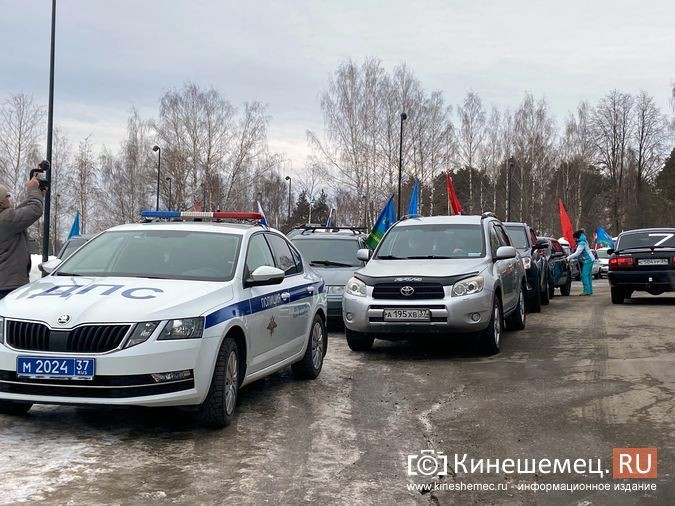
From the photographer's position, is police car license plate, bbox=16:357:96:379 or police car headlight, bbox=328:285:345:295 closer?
police car license plate, bbox=16:357:96:379

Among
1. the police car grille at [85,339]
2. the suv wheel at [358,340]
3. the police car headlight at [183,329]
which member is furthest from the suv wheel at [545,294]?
the police car grille at [85,339]

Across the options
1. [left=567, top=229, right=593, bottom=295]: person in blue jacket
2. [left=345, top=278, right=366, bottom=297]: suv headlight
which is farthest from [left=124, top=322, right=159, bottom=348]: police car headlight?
[left=567, top=229, right=593, bottom=295]: person in blue jacket

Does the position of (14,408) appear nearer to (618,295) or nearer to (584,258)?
(618,295)

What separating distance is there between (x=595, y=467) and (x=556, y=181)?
192ft

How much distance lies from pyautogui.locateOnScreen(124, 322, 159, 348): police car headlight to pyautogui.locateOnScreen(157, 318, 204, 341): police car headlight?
8 cm

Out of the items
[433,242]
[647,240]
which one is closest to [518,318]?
[433,242]

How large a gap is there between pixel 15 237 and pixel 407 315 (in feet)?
15.0

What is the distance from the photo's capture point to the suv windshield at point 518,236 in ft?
52.2

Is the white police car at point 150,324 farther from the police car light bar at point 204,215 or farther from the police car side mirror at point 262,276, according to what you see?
the police car light bar at point 204,215

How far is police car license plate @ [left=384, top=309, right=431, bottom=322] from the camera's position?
928 centimetres

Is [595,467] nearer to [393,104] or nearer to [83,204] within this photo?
[393,104]

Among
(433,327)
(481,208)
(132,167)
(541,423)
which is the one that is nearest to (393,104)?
(481,208)

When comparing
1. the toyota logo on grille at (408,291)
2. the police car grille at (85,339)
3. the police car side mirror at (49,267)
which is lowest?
the police car grille at (85,339)

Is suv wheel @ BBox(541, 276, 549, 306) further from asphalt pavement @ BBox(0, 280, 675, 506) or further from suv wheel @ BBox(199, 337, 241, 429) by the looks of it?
suv wheel @ BBox(199, 337, 241, 429)
